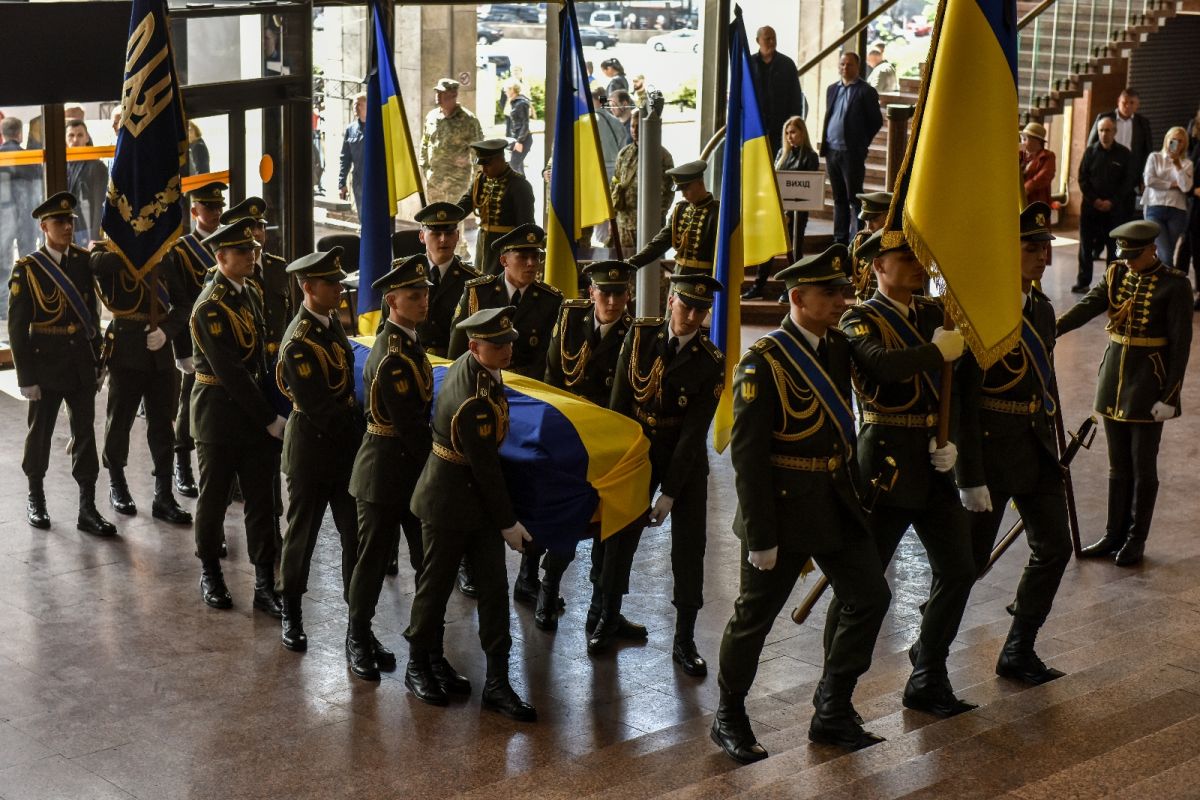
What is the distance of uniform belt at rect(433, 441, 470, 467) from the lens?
585cm

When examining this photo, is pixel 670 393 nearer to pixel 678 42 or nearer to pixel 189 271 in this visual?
pixel 189 271

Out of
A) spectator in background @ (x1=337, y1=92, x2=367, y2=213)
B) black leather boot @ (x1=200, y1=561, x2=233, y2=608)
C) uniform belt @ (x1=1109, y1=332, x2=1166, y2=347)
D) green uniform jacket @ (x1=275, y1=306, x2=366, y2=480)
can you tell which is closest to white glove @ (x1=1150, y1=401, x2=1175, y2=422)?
uniform belt @ (x1=1109, y1=332, x2=1166, y2=347)

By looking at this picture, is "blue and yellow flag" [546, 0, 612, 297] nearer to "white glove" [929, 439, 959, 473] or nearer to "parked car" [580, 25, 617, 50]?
"white glove" [929, 439, 959, 473]

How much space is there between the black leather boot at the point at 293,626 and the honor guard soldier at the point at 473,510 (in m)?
0.73

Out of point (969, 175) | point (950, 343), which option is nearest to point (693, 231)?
point (969, 175)

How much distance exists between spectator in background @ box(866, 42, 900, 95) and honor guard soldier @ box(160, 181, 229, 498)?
10434 millimetres

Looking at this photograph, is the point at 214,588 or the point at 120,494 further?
the point at 120,494

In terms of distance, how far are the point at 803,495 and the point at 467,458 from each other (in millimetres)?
1251

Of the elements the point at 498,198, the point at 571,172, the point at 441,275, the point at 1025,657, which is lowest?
the point at 1025,657

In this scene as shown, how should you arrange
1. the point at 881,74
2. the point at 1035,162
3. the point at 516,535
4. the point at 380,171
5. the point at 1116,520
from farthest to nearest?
the point at 881,74, the point at 1035,162, the point at 380,171, the point at 1116,520, the point at 516,535

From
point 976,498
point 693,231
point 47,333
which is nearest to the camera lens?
point 976,498

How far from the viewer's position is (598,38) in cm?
1938

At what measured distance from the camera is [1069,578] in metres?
7.82

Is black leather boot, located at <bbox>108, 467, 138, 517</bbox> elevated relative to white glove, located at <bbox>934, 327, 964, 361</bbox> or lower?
lower
